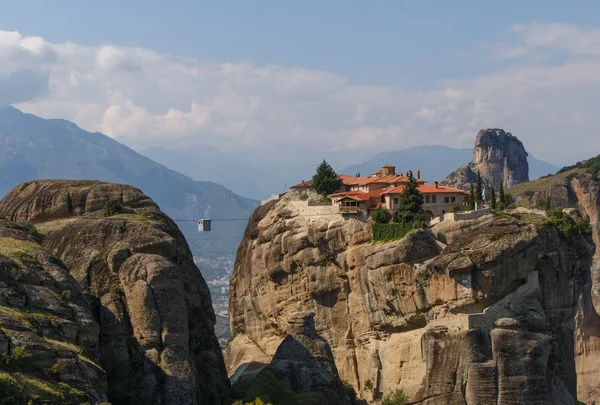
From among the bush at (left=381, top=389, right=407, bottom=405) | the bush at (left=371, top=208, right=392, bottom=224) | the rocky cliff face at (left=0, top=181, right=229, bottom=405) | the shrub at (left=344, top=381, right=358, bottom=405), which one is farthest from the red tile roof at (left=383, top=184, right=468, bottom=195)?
the rocky cliff face at (left=0, top=181, right=229, bottom=405)

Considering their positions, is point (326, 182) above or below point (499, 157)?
below

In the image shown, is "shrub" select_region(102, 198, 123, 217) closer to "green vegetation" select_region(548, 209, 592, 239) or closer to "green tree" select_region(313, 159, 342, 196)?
"green tree" select_region(313, 159, 342, 196)

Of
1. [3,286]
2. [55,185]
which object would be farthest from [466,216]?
[3,286]

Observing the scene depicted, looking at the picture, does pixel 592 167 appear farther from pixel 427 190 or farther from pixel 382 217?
pixel 382 217

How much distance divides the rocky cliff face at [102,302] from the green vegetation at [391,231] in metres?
23.0

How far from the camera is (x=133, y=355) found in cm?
5944

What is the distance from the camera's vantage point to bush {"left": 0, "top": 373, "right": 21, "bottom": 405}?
43.9m

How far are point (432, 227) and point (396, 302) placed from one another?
6.81 m

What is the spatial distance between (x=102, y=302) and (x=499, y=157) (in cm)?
13845

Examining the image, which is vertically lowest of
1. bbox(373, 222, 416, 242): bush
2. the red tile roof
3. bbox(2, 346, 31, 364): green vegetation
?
bbox(2, 346, 31, 364): green vegetation

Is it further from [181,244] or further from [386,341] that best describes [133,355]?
[386,341]

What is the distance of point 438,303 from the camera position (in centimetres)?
8462

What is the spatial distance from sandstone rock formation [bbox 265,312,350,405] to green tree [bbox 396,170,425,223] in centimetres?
1805

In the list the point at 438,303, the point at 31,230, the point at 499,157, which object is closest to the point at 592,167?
the point at 499,157
